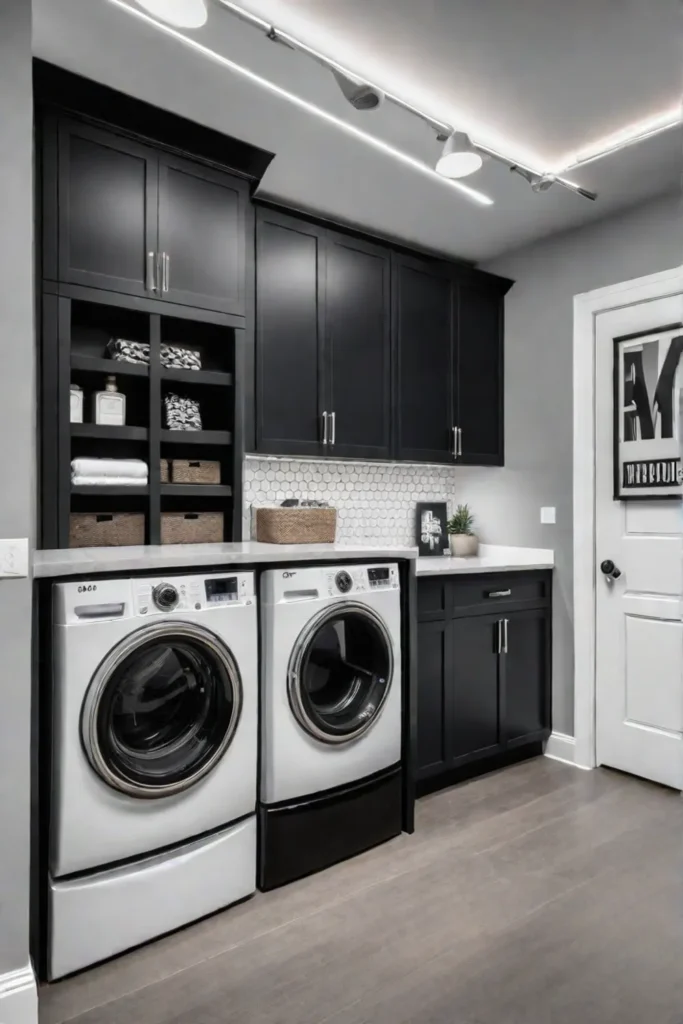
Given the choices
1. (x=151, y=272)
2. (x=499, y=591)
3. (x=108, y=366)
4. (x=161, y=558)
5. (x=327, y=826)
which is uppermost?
(x=151, y=272)

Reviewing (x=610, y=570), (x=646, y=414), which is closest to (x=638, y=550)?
(x=610, y=570)

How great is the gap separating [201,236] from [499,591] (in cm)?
209

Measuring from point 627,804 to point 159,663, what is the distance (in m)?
2.15

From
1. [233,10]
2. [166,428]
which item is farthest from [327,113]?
[166,428]

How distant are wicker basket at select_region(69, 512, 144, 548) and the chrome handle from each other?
879mm

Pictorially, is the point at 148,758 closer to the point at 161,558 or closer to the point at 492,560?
the point at 161,558

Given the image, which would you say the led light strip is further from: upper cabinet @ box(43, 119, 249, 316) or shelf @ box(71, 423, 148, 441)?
shelf @ box(71, 423, 148, 441)

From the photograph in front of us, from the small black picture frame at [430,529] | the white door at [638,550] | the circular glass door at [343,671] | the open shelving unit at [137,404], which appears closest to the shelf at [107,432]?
the open shelving unit at [137,404]

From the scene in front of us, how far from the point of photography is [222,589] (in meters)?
2.07

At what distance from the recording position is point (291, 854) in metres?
2.21

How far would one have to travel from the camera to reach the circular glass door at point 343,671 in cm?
227

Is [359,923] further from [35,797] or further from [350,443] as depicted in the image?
[350,443]

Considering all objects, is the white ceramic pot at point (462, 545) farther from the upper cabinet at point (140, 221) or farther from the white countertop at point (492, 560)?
the upper cabinet at point (140, 221)

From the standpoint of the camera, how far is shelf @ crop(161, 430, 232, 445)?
2582mm
